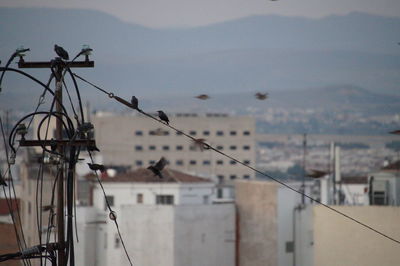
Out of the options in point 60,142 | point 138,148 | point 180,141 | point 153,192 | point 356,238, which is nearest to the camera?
point 60,142

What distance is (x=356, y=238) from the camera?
34.5m

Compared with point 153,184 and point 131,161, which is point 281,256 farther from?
point 131,161

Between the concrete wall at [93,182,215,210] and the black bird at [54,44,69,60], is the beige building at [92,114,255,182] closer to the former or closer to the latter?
the concrete wall at [93,182,215,210]

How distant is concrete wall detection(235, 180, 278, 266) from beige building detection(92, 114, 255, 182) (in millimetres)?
98690

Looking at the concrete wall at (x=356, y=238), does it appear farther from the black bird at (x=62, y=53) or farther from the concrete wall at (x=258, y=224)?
the concrete wall at (x=258, y=224)

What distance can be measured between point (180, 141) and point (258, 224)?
109 metres

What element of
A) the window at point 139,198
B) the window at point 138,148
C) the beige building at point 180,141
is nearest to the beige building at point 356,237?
the window at point 139,198

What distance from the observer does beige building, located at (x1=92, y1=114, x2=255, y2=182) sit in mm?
160750

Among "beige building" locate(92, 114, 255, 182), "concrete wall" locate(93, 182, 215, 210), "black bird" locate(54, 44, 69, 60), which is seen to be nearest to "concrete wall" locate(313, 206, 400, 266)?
"black bird" locate(54, 44, 69, 60)

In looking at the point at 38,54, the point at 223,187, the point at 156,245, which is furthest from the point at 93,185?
the point at 38,54

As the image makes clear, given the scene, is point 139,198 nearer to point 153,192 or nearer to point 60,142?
point 153,192

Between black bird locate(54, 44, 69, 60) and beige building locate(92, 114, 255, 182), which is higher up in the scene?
beige building locate(92, 114, 255, 182)

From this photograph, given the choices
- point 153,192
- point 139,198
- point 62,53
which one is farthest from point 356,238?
point 139,198

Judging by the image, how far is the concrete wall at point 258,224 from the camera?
179ft
